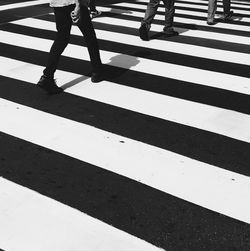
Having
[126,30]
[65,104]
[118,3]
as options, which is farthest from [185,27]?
[65,104]

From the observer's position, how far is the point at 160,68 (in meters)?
6.20

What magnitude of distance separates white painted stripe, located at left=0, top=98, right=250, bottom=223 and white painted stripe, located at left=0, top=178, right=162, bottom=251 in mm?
616

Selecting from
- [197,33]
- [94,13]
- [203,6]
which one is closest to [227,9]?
[197,33]

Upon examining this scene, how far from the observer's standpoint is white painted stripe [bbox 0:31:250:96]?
5.66m

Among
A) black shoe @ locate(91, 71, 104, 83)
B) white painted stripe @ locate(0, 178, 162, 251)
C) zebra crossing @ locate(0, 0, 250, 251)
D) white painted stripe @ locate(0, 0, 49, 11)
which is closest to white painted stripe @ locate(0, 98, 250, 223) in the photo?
zebra crossing @ locate(0, 0, 250, 251)

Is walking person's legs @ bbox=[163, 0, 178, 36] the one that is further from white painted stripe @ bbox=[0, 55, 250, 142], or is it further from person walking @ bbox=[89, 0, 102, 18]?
white painted stripe @ bbox=[0, 55, 250, 142]

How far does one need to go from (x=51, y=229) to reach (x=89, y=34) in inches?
114

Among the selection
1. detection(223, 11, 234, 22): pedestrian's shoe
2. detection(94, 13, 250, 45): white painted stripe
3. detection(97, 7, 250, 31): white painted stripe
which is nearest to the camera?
detection(94, 13, 250, 45): white painted stripe

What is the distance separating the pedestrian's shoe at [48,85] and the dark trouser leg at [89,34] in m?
0.56

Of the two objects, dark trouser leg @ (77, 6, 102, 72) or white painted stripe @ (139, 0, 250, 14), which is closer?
dark trouser leg @ (77, 6, 102, 72)

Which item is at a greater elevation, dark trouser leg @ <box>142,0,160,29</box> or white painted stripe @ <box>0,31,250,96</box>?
dark trouser leg @ <box>142,0,160,29</box>

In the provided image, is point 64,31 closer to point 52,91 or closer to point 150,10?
point 52,91

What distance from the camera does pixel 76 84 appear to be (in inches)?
221

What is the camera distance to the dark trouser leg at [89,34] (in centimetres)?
520
